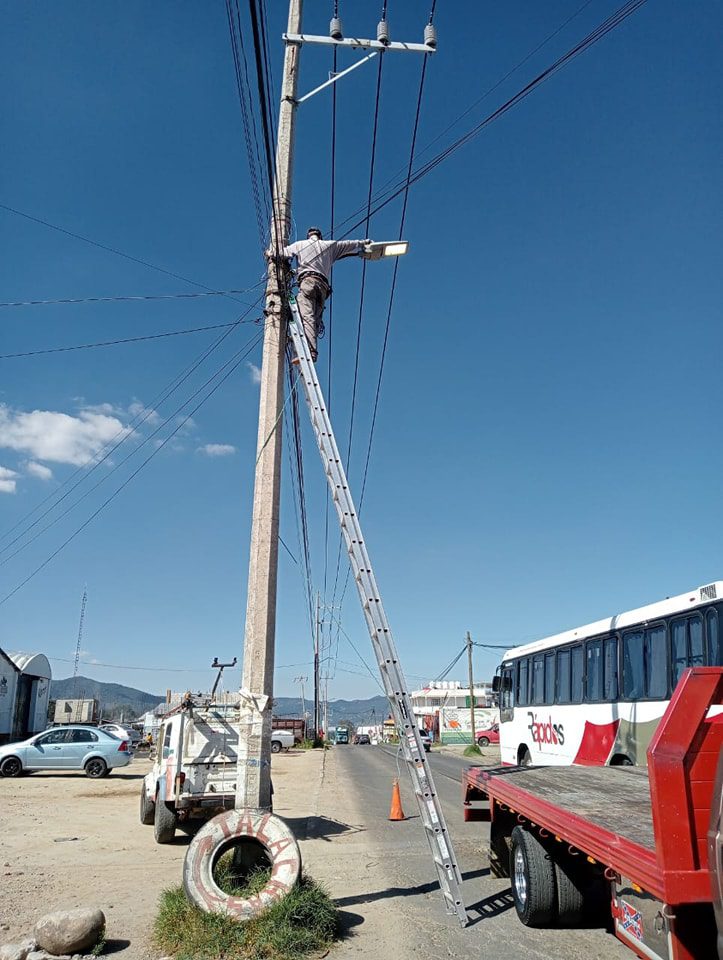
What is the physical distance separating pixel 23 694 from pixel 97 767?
2030cm

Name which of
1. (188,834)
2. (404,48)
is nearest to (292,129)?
(404,48)

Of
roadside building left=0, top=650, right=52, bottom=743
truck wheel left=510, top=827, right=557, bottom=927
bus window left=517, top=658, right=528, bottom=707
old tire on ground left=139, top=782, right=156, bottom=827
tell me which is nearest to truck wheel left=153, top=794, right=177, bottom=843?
old tire on ground left=139, top=782, right=156, bottom=827

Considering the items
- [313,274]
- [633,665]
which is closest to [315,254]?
[313,274]

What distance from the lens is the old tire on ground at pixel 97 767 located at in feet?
82.3

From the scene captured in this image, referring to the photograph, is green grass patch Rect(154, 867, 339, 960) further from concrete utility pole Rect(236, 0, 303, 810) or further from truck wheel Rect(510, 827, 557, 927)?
truck wheel Rect(510, 827, 557, 927)

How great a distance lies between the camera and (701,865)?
387cm

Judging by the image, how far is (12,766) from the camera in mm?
24391

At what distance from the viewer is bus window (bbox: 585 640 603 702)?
524 inches

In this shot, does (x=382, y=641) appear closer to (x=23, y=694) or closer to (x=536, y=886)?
(x=536, y=886)

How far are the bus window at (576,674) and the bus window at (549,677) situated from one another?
3.41ft

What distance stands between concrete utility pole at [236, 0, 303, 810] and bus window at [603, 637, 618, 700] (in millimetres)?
7078

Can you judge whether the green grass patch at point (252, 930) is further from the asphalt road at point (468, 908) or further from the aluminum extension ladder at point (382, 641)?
the aluminum extension ladder at point (382, 641)

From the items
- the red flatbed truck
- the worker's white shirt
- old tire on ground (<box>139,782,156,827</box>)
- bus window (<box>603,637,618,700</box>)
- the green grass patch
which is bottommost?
old tire on ground (<box>139,782,156,827</box>)

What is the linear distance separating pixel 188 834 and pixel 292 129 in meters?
11.4
